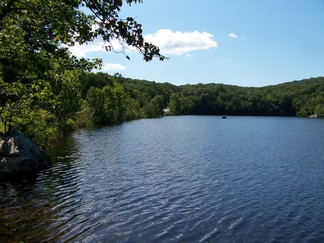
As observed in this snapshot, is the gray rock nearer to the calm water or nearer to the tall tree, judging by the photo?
the calm water

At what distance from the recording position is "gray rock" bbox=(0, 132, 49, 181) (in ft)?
87.4

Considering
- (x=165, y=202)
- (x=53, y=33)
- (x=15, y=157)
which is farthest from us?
(x=15, y=157)

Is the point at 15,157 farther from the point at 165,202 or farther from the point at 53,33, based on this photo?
the point at 53,33

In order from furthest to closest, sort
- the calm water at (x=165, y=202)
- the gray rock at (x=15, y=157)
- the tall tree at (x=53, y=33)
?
the gray rock at (x=15, y=157) < the calm water at (x=165, y=202) < the tall tree at (x=53, y=33)

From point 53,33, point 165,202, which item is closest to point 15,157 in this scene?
point 165,202

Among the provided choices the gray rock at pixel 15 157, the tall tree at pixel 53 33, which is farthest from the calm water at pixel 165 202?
the tall tree at pixel 53 33

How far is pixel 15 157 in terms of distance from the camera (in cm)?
2741

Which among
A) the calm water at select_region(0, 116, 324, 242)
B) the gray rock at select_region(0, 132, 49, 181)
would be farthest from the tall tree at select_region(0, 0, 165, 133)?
the gray rock at select_region(0, 132, 49, 181)

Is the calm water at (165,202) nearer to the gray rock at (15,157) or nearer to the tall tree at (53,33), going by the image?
the gray rock at (15,157)

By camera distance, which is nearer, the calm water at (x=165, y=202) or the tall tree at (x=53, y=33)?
the tall tree at (x=53, y=33)

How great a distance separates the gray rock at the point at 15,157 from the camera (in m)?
26.6

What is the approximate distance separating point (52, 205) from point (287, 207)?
16336 millimetres

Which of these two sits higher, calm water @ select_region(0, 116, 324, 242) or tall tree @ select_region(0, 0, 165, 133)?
tall tree @ select_region(0, 0, 165, 133)

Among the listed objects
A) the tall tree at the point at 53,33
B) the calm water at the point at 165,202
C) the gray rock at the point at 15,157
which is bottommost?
the calm water at the point at 165,202
